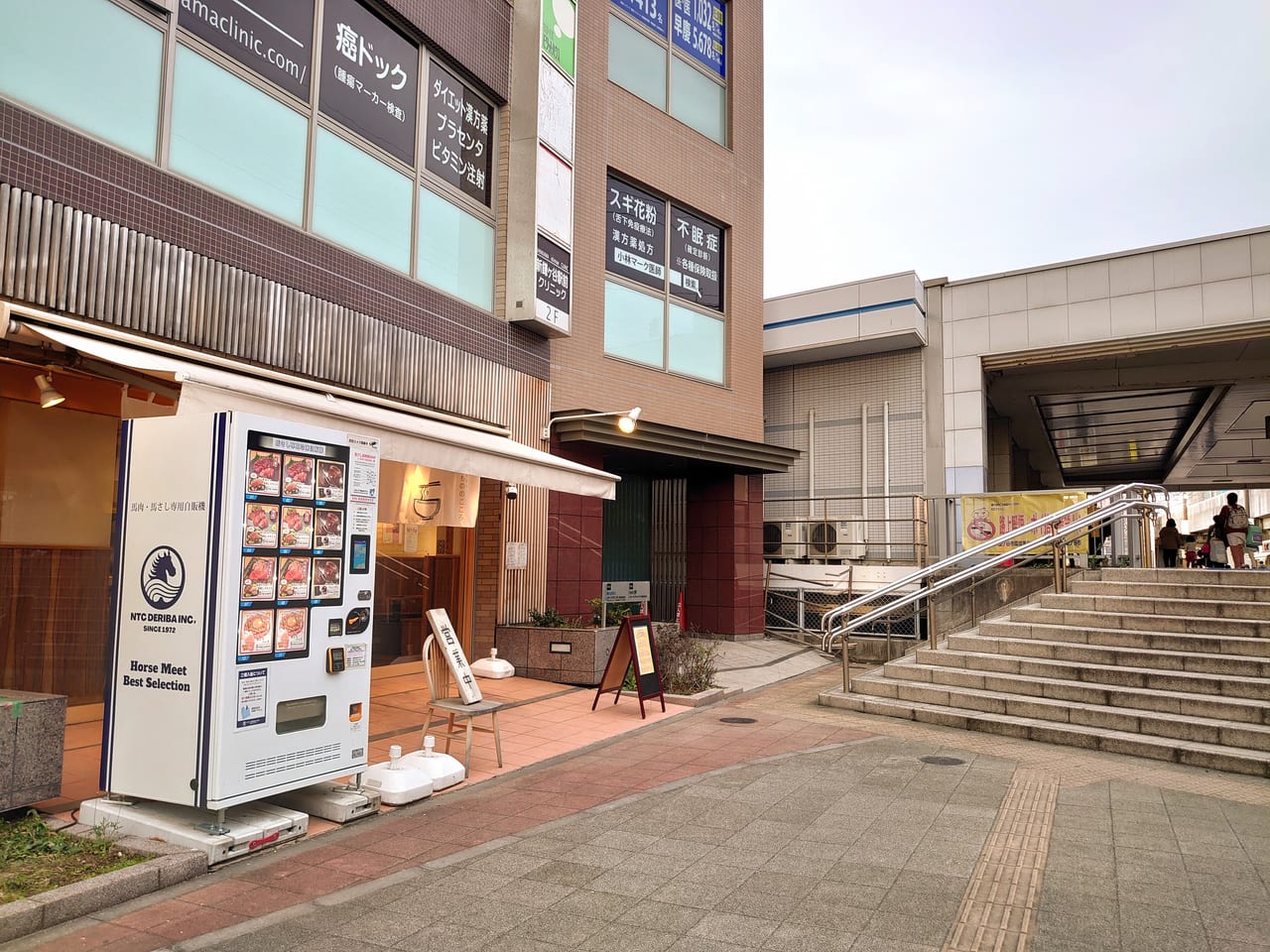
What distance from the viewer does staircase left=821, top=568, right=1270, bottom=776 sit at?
336 inches

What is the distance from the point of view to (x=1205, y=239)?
17.3 m

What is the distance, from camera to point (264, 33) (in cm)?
927

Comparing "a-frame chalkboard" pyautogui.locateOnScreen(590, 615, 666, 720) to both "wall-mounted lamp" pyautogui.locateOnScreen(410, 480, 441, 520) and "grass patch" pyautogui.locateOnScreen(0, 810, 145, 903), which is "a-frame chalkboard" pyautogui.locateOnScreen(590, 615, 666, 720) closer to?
"wall-mounted lamp" pyautogui.locateOnScreen(410, 480, 441, 520)

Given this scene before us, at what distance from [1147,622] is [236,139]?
1146 centimetres

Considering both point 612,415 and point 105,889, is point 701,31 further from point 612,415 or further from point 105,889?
point 105,889

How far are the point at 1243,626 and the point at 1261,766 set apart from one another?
2.62 meters

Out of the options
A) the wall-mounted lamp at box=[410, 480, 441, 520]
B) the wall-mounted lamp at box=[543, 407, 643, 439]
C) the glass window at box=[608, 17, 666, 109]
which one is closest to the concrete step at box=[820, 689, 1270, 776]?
the wall-mounted lamp at box=[543, 407, 643, 439]

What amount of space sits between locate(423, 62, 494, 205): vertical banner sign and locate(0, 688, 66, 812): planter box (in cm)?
829

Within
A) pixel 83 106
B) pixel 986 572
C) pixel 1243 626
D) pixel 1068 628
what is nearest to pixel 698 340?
pixel 986 572

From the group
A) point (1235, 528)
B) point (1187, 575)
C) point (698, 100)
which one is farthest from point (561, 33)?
point (1235, 528)

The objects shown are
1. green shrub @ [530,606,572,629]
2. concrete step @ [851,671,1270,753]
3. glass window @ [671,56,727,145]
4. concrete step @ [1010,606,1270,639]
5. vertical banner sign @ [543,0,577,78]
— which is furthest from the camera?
glass window @ [671,56,727,145]

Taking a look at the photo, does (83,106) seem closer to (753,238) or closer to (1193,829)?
(1193,829)

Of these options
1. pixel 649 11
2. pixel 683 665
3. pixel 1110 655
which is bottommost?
pixel 683 665

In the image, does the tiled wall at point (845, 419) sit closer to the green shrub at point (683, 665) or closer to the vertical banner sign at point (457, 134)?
the green shrub at point (683, 665)
